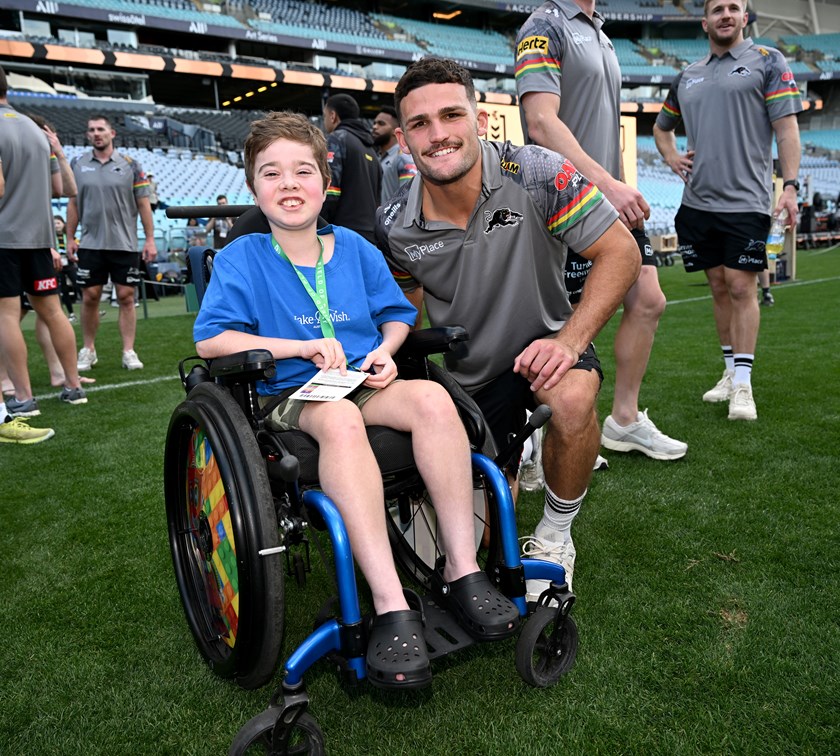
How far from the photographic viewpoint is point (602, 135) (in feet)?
8.64

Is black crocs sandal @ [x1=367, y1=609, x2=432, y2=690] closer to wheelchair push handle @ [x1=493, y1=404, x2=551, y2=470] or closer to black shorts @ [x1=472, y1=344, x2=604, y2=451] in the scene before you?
wheelchair push handle @ [x1=493, y1=404, x2=551, y2=470]

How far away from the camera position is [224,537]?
56.4 inches

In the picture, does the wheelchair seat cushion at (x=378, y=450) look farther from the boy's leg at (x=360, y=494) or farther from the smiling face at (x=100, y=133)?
the smiling face at (x=100, y=133)

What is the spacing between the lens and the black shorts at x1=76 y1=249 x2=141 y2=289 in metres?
4.94

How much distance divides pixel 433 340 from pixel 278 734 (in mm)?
868

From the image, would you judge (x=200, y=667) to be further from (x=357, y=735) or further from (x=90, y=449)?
(x=90, y=449)

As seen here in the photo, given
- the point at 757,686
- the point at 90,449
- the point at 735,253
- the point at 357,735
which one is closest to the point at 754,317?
the point at 735,253

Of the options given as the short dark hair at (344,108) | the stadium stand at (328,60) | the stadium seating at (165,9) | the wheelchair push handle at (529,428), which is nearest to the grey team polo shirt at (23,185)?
the short dark hair at (344,108)

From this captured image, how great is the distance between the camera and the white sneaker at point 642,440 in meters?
2.75

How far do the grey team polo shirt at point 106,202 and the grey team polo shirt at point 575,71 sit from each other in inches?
135

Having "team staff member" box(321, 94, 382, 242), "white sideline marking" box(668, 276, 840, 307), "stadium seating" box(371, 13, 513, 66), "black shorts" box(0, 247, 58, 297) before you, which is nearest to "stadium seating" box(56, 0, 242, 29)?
"stadium seating" box(371, 13, 513, 66)

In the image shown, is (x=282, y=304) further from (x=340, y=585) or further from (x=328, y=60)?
(x=328, y=60)

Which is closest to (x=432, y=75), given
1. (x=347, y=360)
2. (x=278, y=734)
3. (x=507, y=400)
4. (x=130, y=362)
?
(x=347, y=360)

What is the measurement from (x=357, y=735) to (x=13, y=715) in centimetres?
71
